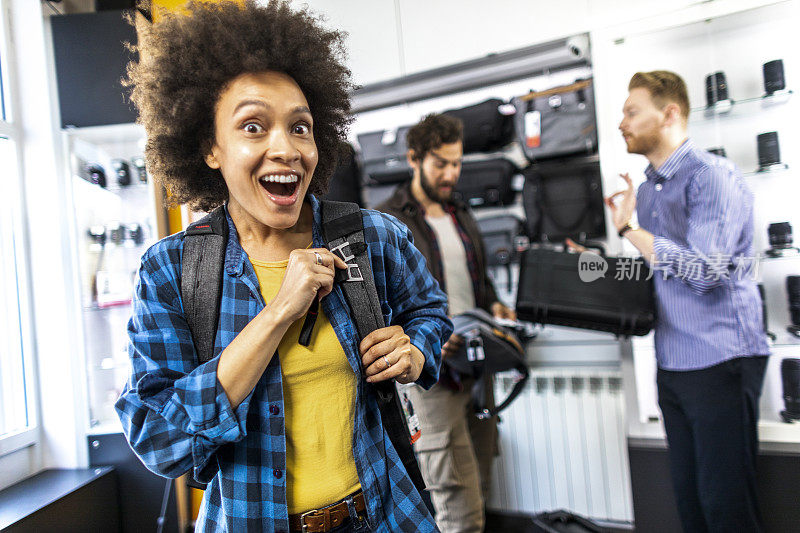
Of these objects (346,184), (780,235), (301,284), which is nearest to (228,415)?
(301,284)

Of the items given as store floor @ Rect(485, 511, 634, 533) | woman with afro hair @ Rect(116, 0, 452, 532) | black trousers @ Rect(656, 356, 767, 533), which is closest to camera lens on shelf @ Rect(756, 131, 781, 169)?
black trousers @ Rect(656, 356, 767, 533)

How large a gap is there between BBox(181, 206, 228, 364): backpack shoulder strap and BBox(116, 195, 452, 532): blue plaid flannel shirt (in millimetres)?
16

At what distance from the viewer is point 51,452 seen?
9.32 feet

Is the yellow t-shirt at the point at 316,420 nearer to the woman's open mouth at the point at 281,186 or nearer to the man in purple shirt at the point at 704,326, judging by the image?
the woman's open mouth at the point at 281,186

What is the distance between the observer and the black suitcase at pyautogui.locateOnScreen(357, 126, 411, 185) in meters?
3.54

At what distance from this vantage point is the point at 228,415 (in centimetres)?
94

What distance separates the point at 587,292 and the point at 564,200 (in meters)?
0.87

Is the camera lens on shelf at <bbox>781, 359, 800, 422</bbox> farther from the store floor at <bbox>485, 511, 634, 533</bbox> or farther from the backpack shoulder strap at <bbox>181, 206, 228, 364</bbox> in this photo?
the backpack shoulder strap at <bbox>181, 206, 228, 364</bbox>

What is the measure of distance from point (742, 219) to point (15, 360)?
3.49 metres

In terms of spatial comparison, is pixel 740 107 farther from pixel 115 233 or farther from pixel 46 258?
pixel 46 258

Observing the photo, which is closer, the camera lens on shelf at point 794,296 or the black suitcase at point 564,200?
the camera lens on shelf at point 794,296

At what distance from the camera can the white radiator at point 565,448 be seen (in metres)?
3.15

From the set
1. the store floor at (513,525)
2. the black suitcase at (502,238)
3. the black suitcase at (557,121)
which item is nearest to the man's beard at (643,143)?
the black suitcase at (557,121)

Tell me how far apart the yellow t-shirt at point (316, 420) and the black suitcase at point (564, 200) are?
2.27 meters
